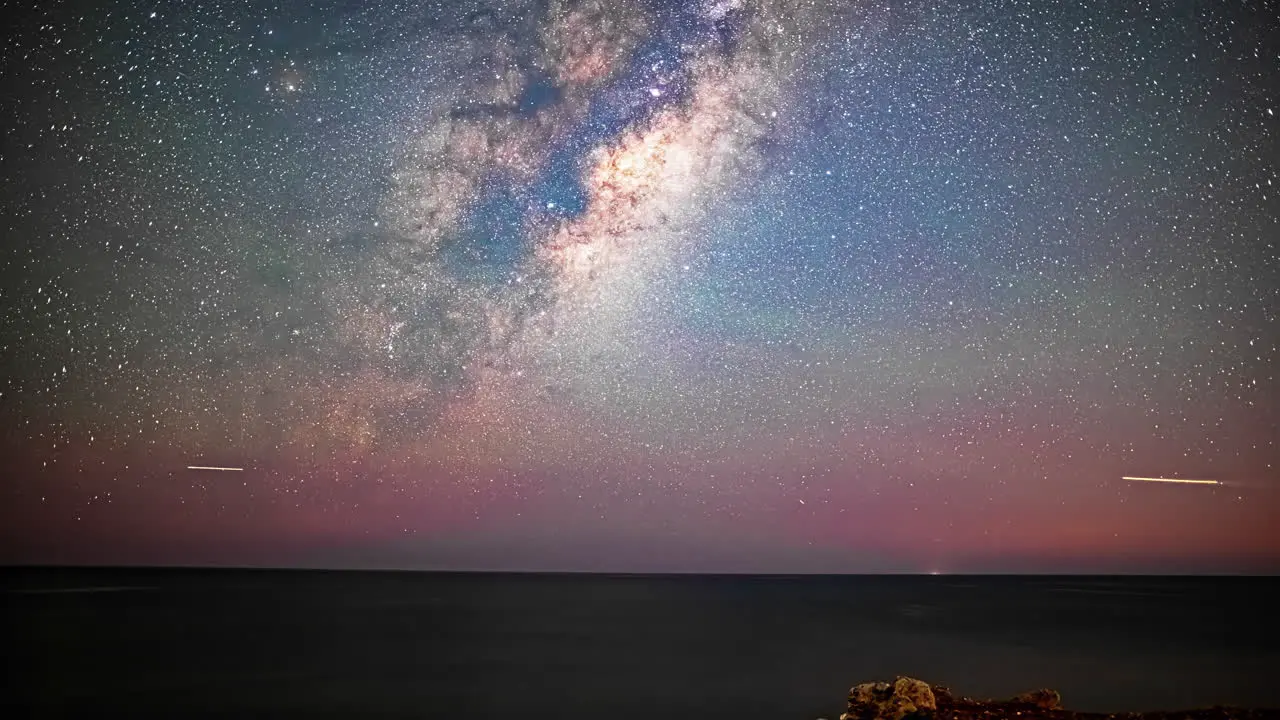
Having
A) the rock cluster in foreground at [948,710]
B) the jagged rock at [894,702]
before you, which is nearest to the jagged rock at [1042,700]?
the rock cluster in foreground at [948,710]

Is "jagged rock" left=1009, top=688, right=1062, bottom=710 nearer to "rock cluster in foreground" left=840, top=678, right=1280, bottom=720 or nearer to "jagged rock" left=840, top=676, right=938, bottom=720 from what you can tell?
"rock cluster in foreground" left=840, top=678, right=1280, bottom=720

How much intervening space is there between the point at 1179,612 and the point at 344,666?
69.0m

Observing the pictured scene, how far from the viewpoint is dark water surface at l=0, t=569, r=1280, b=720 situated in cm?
2359

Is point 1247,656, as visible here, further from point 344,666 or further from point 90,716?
point 90,716

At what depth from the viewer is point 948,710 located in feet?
40.9

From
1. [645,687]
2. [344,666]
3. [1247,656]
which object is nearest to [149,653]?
[344,666]

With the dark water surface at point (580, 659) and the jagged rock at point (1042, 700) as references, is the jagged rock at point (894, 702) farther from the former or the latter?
the dark water surface at point (580, 659)

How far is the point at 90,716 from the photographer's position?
20.4 m

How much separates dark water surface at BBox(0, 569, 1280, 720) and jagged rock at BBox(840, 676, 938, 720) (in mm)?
9351

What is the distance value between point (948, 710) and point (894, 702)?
868 mm

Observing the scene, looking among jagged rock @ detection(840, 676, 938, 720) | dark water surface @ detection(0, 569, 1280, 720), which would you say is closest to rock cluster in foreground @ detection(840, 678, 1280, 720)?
jagged rock @ detection(840, 676, 938, 720)

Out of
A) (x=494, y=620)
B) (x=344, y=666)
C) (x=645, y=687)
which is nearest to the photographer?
(x=645, y=687)

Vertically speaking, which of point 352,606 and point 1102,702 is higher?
point 1102,702

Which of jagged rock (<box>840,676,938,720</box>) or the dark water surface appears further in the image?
the dark water surface
